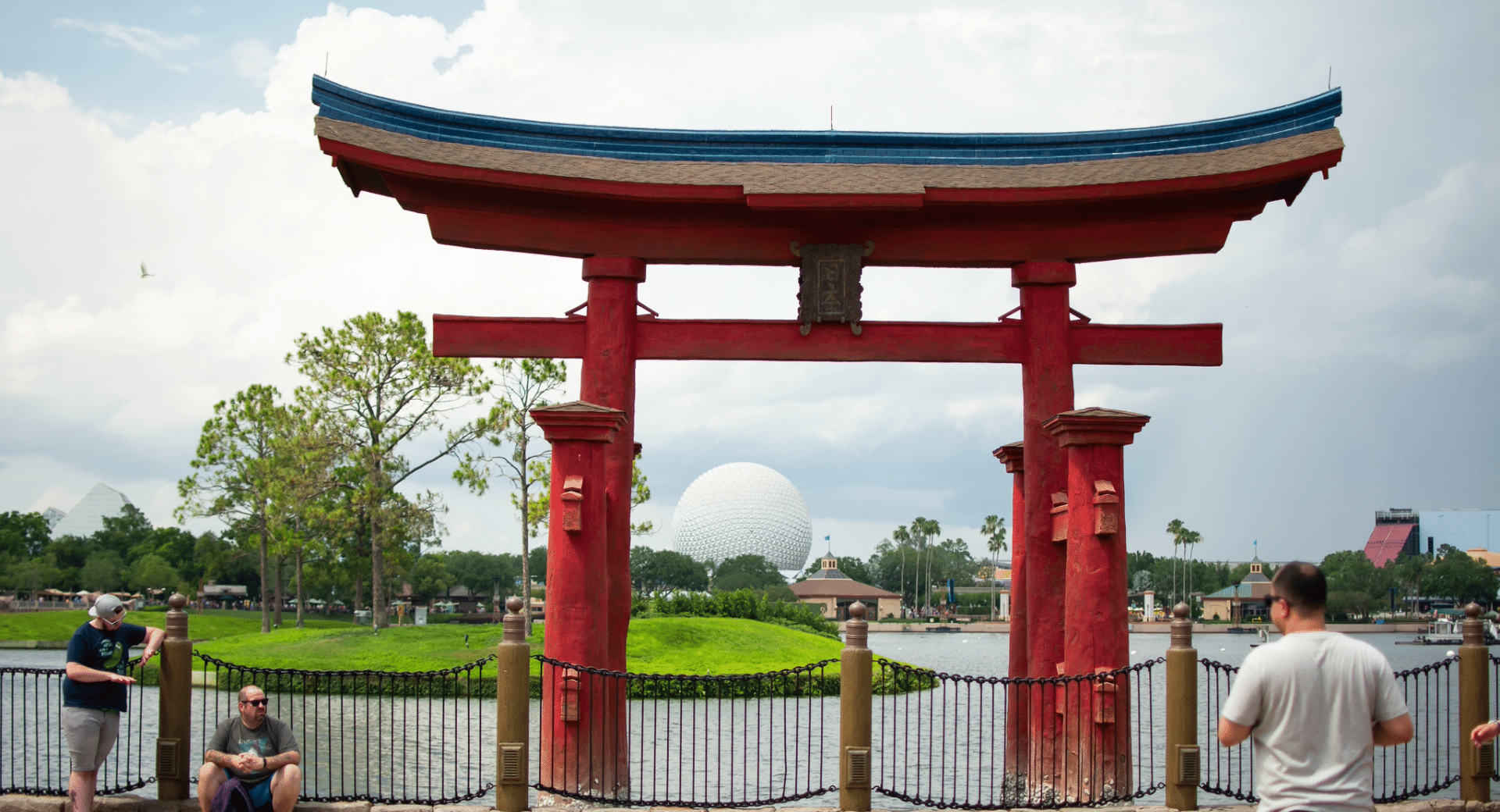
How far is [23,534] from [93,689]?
260ft

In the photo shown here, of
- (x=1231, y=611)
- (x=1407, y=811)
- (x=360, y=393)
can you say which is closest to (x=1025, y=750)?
(x=1407, y=811)

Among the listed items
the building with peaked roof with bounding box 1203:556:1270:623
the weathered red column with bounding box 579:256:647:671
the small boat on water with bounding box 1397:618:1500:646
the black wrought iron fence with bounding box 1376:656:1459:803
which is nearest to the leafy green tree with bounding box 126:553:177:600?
the weathered red column with bounding box 579:256:647:671

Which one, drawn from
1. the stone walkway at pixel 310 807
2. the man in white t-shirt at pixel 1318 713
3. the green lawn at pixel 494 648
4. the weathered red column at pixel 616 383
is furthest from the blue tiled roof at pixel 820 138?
the green lawn at pixel 494 648

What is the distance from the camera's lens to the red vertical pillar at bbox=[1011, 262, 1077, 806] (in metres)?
11.5

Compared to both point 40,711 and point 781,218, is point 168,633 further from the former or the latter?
point 40,711

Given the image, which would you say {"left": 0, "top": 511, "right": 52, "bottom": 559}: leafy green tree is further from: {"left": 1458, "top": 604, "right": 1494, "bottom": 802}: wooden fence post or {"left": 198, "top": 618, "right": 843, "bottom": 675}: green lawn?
{"left": 1458, "top": 604, "right": 1494, "bottom": 802}: wooden fence post

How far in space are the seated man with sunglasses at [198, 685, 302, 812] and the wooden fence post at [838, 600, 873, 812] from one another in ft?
13.1

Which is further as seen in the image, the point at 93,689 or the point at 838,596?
the point at 838,596

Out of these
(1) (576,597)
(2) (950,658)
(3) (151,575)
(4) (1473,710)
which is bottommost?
(2) (950,658)

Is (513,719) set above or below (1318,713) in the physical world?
below

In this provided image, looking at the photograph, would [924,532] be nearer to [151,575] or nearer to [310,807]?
[151,575]

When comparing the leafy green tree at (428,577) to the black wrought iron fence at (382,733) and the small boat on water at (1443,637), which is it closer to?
the black wrought iron fence at (382,733)

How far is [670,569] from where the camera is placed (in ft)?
275

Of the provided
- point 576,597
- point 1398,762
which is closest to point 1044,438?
point 576,597
